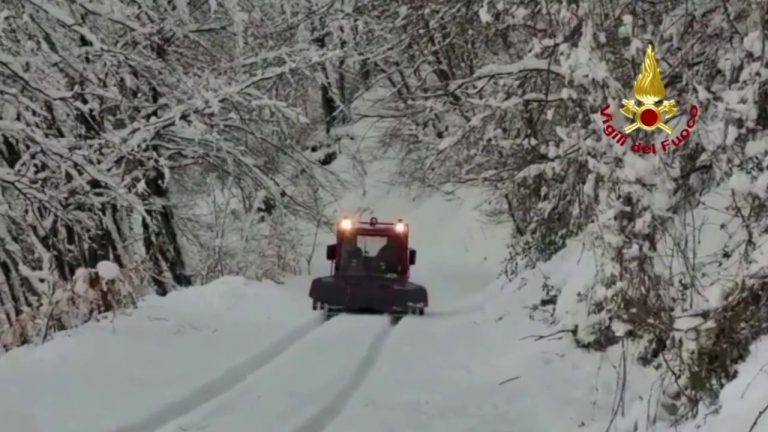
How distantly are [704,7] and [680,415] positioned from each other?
3.59 metres

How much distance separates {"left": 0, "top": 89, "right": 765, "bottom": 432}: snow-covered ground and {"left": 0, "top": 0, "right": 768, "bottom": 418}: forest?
21.3 inches

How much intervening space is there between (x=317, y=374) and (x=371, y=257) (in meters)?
7.61

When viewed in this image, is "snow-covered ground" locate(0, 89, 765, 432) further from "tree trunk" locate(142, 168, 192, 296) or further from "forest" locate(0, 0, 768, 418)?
"tree trunk" locate(142, 168, 192, 296)

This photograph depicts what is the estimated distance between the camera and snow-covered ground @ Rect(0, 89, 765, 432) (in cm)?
674

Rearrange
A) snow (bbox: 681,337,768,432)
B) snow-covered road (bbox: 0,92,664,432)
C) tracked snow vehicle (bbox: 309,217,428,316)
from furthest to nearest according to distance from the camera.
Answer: tracked snow vehicle (bbox: 309,217,428,316)
snow-covered road (bbox: 0,92,664,432)
snow (bbox: 681,337,768,432)

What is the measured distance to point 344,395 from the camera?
7.66m

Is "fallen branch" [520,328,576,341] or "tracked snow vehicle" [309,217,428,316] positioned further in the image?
"tracked snow vehicle" [309,217,428,316]

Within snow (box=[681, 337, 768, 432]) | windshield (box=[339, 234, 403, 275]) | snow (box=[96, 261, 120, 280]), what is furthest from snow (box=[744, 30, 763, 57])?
windshield (box=[339, 234, 403, 275])

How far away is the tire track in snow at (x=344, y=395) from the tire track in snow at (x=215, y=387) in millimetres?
956

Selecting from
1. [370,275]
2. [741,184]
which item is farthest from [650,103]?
[370,275]

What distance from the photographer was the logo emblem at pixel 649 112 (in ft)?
21.9

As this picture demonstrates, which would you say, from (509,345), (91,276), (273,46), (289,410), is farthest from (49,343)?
(273,46)

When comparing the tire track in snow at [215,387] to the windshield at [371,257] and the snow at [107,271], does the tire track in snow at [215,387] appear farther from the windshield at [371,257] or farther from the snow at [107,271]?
the windshield at [371,257]

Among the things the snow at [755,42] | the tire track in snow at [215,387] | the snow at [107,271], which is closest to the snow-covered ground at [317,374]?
the tire track in snow at [215,387]
